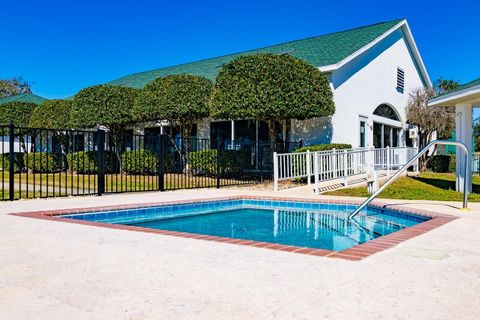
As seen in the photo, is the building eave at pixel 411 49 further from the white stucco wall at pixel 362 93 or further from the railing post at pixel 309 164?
the railing post at pixel 309 164

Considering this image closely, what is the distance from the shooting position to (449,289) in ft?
8.93

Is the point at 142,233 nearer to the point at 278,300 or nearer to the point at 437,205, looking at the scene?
the point at 278,300

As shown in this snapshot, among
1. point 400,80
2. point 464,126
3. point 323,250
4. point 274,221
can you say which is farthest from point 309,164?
point 400,80

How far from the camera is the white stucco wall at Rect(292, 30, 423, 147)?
48.1 feet

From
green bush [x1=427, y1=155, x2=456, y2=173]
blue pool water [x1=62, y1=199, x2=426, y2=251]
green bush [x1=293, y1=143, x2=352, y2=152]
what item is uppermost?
green bush [x1=293, y1=143, x2=352, y2=152]

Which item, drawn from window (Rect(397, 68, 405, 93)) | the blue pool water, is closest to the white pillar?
the blue pool water

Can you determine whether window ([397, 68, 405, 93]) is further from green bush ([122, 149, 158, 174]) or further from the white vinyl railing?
green bush ([122, 149, 158, 174])

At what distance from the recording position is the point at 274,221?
7.32m

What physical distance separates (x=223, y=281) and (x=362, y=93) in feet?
47.3

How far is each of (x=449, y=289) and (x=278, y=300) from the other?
1.20 metres

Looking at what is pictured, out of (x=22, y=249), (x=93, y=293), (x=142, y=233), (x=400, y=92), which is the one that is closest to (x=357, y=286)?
(x=93, y=293)

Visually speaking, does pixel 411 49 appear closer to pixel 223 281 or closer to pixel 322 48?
pixel 322 48

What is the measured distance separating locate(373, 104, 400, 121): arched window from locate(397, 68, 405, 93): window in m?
1.20

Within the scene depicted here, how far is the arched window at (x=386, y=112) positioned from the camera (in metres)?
17.4
